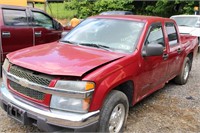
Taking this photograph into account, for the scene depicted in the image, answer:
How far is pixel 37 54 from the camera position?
12.1 feet

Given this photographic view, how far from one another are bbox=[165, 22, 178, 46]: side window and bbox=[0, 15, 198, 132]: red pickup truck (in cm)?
34

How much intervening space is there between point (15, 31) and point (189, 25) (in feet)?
25.5

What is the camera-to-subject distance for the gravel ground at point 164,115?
408 cm

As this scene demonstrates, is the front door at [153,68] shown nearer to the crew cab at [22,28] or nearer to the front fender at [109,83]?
the front fender at [109,83]

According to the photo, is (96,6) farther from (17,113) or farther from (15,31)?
(17,113)

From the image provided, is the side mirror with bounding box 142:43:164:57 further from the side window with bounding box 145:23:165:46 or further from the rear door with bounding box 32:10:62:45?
the rear door with bounding box 32:10:62:45

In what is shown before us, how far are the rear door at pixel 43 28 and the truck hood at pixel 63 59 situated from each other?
3163 mm

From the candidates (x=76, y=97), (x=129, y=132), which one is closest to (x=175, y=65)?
(x=129, y=132)

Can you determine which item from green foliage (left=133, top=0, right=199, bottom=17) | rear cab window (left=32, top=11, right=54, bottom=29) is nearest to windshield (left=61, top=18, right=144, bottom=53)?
rear cab window (left=32, top=11, right=54, bottom=29)

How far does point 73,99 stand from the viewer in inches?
120

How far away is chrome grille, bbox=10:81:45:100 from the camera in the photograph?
10.5 ft

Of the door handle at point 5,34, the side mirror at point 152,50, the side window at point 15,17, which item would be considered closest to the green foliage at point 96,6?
the side window at point 15,17

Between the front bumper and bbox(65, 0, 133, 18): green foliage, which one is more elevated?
bbox(65, 0, 133, 18): green foliage

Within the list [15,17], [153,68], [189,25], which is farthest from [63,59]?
[189,25]
